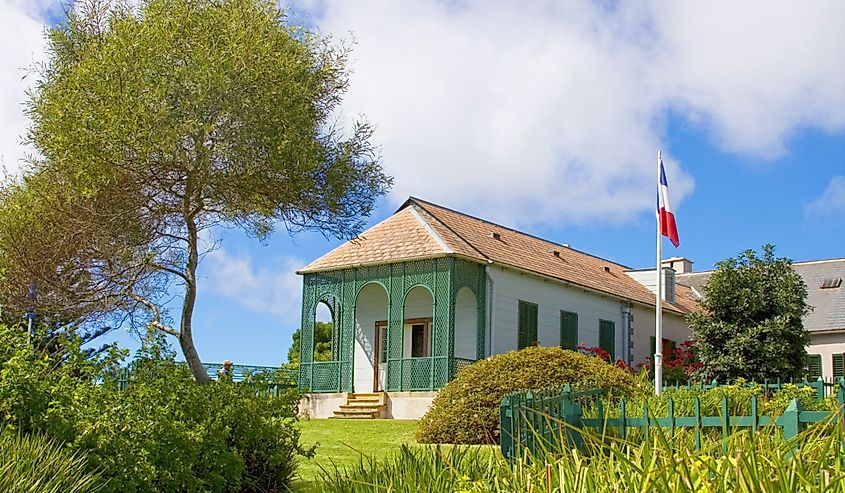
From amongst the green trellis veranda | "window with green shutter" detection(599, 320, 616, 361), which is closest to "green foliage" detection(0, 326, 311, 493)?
the green trellis veranda

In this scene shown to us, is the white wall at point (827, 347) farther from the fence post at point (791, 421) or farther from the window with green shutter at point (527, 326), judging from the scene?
the fence post at point (791, 421)

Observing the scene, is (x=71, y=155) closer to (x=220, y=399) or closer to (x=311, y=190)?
(x=311, y=190)

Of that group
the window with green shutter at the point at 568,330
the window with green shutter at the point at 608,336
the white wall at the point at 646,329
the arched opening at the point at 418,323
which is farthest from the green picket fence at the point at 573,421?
the white wall at the point at 646,329

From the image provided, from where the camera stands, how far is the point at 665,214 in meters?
18.5

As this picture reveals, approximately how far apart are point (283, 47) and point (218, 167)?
2.20 meters

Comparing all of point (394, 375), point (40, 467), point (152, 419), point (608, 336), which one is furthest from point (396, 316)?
point (40, 467)

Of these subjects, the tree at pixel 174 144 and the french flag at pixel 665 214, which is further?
the french flag at pixel 665 214

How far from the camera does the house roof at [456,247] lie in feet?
79.6

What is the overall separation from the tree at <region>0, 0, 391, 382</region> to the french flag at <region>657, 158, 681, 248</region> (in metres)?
5.71

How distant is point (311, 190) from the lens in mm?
15211

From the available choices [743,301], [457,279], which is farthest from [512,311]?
[743,301]

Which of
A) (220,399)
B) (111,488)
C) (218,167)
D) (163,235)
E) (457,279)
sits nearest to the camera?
(111,488)

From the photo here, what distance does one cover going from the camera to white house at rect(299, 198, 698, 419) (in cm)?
2362

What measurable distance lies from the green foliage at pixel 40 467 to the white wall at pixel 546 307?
17.4 m
